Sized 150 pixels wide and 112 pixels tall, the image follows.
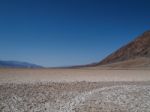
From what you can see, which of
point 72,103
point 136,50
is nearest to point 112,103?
point 72,103

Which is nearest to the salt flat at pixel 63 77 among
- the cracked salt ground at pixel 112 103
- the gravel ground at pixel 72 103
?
the gravel ground at pixel 72 103

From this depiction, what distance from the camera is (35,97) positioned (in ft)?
40.7

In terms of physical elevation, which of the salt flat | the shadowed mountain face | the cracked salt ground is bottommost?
the cracked salt ground

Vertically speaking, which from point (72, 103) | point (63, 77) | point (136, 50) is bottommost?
point (72, 103)

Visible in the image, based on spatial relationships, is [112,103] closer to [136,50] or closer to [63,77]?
[63,77]

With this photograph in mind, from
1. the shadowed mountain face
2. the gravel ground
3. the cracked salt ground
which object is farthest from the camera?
the shadowed mountain face

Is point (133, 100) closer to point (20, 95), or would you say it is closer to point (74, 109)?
point (74, 109)

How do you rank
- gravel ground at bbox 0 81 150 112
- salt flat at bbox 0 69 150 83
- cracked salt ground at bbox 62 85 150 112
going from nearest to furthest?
cracked salt ground at bbox 62 85 150 112
gravel ground at bbox 0 81 150 112
salt flat at bbox 0 69 150 83

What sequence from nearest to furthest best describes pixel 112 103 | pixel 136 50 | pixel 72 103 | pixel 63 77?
pixel 112 103 < pixel 72 103 < pixel 63 77 < pixel 136 50

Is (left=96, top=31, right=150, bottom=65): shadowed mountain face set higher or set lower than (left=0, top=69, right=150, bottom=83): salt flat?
higher

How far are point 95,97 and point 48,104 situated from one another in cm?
254

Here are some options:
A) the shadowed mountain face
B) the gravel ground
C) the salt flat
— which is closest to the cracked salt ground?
the gravel ground

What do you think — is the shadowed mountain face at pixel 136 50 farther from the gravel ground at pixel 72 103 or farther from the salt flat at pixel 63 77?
the gravel ground at pixel 72 103

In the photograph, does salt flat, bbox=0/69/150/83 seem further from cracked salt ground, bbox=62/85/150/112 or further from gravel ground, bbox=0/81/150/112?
cracked salt ground, bbox=62/85/150/112
